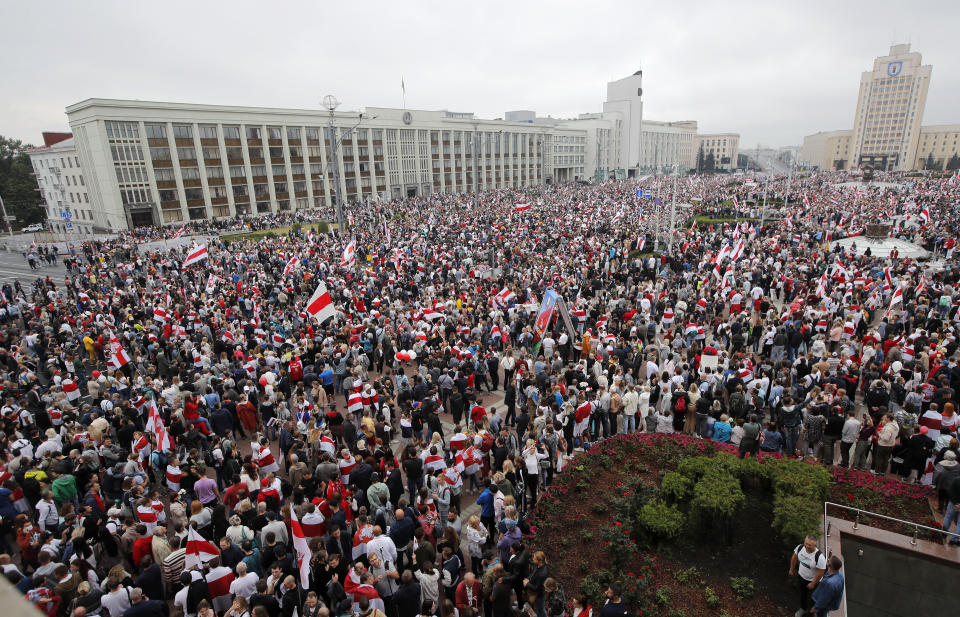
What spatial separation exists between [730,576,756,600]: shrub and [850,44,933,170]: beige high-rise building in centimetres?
16710

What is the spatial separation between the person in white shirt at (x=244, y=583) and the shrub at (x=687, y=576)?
596cm

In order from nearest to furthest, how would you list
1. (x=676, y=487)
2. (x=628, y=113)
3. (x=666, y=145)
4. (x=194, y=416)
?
1. (x=676, y=487)
2. (x=194, y=416)
3. (x=628, y=113)
4. (x=666, y=145)

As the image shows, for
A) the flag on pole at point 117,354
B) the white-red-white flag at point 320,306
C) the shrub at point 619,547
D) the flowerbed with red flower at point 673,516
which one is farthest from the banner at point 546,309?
the flag on pole at point 117,354

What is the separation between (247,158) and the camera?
58938mm

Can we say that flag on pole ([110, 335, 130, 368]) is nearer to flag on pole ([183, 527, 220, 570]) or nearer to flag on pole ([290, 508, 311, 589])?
flag on pole ([183, 527, 220, 570])

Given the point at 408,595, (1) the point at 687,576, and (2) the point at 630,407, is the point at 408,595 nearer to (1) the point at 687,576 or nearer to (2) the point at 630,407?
(1) the point at 687,576

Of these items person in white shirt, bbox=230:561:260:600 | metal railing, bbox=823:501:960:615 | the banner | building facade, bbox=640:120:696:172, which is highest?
building facade, bbox=640:120:696:172

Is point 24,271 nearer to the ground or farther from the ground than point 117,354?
nearer to the ground

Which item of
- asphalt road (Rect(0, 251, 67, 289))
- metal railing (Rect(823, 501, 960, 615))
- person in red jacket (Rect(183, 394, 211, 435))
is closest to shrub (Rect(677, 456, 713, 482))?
metal railing (Rect(823, 501, 960, 615))

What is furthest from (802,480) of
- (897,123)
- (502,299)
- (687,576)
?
(897,123)

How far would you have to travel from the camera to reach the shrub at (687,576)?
7.62 m

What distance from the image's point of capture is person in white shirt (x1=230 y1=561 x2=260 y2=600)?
6.57 meters

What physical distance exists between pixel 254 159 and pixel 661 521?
2482 inches

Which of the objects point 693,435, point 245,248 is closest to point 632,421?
point 693,435
